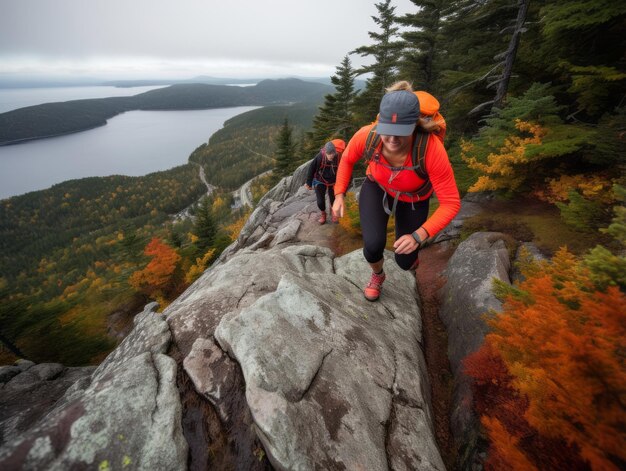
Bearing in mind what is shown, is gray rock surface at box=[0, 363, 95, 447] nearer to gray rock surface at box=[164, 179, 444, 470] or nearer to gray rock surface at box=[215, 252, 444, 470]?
gray rock surface at box=[164, 179, 444, 470]

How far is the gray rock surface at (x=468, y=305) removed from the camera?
12.5 ft

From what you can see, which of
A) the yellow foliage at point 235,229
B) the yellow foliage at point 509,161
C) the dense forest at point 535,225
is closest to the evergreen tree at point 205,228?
the dense forest at point 535,225

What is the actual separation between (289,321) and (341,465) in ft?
5.50

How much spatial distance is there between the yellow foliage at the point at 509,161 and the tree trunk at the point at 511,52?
3631 millimetres

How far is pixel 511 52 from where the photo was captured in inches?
383

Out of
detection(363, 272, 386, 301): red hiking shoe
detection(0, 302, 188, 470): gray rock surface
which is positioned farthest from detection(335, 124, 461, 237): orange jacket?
detection(0, 302, 188, 470): gray rock surface

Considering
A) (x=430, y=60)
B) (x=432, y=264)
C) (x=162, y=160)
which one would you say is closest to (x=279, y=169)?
(x=430, y=60)

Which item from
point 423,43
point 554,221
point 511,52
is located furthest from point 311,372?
point 423,43

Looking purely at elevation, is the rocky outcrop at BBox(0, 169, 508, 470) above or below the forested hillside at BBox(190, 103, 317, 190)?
above

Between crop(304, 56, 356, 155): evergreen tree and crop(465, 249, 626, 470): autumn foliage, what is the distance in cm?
2737

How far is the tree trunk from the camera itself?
906 centimetres

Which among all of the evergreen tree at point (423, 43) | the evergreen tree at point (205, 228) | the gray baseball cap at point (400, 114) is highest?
the evergreen tree at point (423, 43)

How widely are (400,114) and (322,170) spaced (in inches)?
264

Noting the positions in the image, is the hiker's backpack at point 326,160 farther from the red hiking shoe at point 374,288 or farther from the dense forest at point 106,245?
the dense forest at point 106,245
